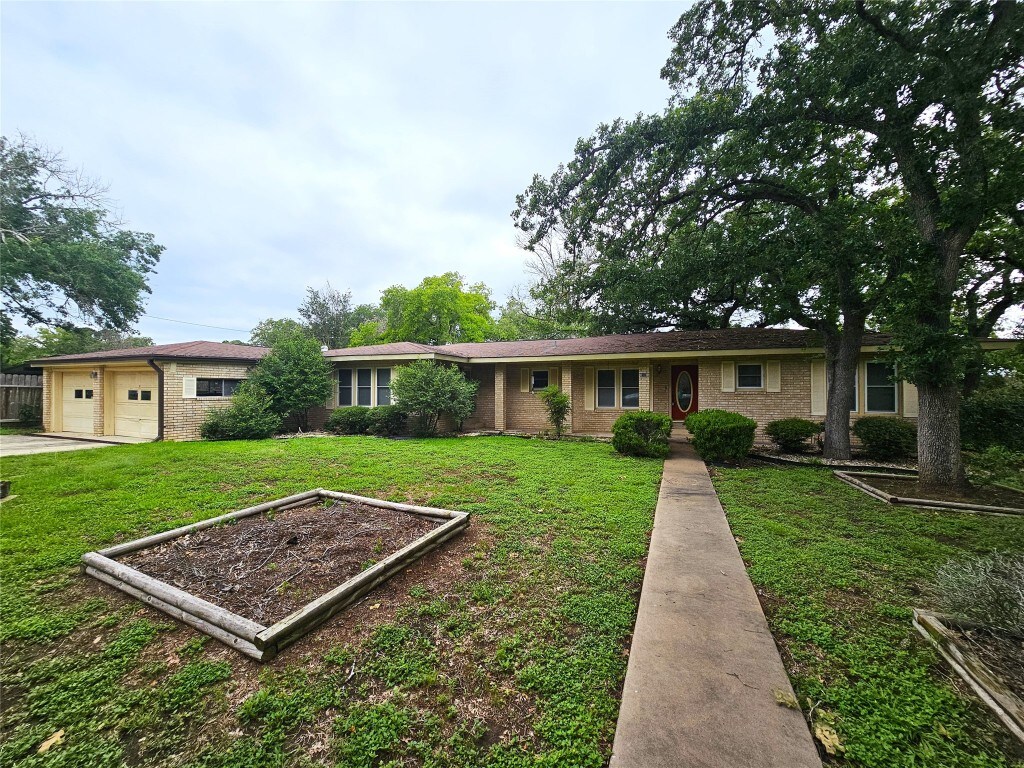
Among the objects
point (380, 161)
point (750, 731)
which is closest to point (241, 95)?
point (380, 161)

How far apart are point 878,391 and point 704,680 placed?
1138 cm

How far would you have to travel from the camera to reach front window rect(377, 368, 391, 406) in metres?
13.2

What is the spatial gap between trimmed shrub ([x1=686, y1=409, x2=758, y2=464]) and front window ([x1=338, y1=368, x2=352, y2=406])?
36.7 feet

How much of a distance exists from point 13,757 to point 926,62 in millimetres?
10998

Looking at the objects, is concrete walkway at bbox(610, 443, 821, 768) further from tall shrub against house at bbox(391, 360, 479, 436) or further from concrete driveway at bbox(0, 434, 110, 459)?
concrete driveway at bbox(0, 434, 110, 459)

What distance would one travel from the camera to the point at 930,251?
5.97 m

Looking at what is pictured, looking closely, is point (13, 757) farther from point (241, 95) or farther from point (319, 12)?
point (241, 95)

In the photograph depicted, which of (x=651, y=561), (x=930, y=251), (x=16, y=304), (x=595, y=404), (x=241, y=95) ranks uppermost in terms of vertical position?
(x=241, y=95)

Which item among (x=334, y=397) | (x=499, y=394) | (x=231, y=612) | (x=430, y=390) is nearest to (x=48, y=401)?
(x=334, y=397)

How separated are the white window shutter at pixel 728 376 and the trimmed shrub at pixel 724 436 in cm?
283

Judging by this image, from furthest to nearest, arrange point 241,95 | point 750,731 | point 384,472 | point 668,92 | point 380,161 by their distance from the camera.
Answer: point 380,161 → point 241,95 → point 668,92 → point 384,472 → point 750,731

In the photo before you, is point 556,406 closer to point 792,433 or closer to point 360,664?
point 792,433

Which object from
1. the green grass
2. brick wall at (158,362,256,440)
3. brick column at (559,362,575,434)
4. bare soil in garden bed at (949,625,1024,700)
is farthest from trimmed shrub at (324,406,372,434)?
bare soil in garden bed at (949,625,1024,700)

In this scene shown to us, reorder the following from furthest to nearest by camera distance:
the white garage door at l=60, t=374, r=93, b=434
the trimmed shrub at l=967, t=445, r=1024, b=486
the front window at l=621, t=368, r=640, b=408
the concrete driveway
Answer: the white garage door at l=60, t=374, r=93, b=434 < the front window at l=621, t=368, r=640, b=408 < the concrete driveway < the trimmed shrub at l=967, t=445, r=1024, b=486
